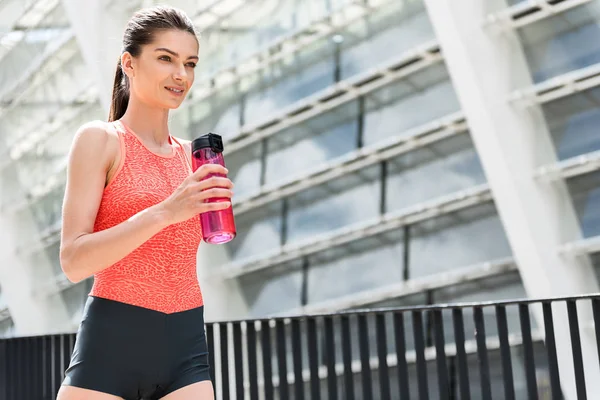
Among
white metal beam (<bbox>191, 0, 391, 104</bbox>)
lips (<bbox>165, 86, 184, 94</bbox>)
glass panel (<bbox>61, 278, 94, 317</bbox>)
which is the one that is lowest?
lips (<bbox>165, 86, 184, 94</bbox>)

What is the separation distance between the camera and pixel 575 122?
35.8 feet

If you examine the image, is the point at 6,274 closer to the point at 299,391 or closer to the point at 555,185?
the point at 555,185

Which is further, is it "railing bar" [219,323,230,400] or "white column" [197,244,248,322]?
"white column" [197,244,248,322]

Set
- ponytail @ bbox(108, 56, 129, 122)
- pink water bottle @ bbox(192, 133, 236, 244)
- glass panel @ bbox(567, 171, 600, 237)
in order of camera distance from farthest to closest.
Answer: glass panel @ bbox(567, 171, 600, 237) < ponytail @ bbox(108, 56, 129, 122) < pink water bottle @ bbox(192, 133, 236, 244)

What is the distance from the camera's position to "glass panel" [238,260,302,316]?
46.7ft

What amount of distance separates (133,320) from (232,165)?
1325 centimetres

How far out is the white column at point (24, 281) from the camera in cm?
1906

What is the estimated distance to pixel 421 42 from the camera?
471 inches

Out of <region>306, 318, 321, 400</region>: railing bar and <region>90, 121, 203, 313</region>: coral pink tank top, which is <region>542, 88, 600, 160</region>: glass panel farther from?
<region>90, 121, 203, 313</region>: coral pink tank top

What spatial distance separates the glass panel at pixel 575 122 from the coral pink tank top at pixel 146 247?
31.8 ft

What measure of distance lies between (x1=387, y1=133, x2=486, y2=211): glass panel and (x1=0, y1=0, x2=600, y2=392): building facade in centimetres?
2

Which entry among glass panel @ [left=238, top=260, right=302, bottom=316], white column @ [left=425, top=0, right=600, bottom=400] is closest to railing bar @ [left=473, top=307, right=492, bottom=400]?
white column @ [left=425, top=0, right=600, bottom=400]

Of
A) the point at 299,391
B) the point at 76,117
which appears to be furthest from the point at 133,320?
the point at 76,117

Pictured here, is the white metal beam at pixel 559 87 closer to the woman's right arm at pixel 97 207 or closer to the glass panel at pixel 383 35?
the glass panel at pixel 383 35
